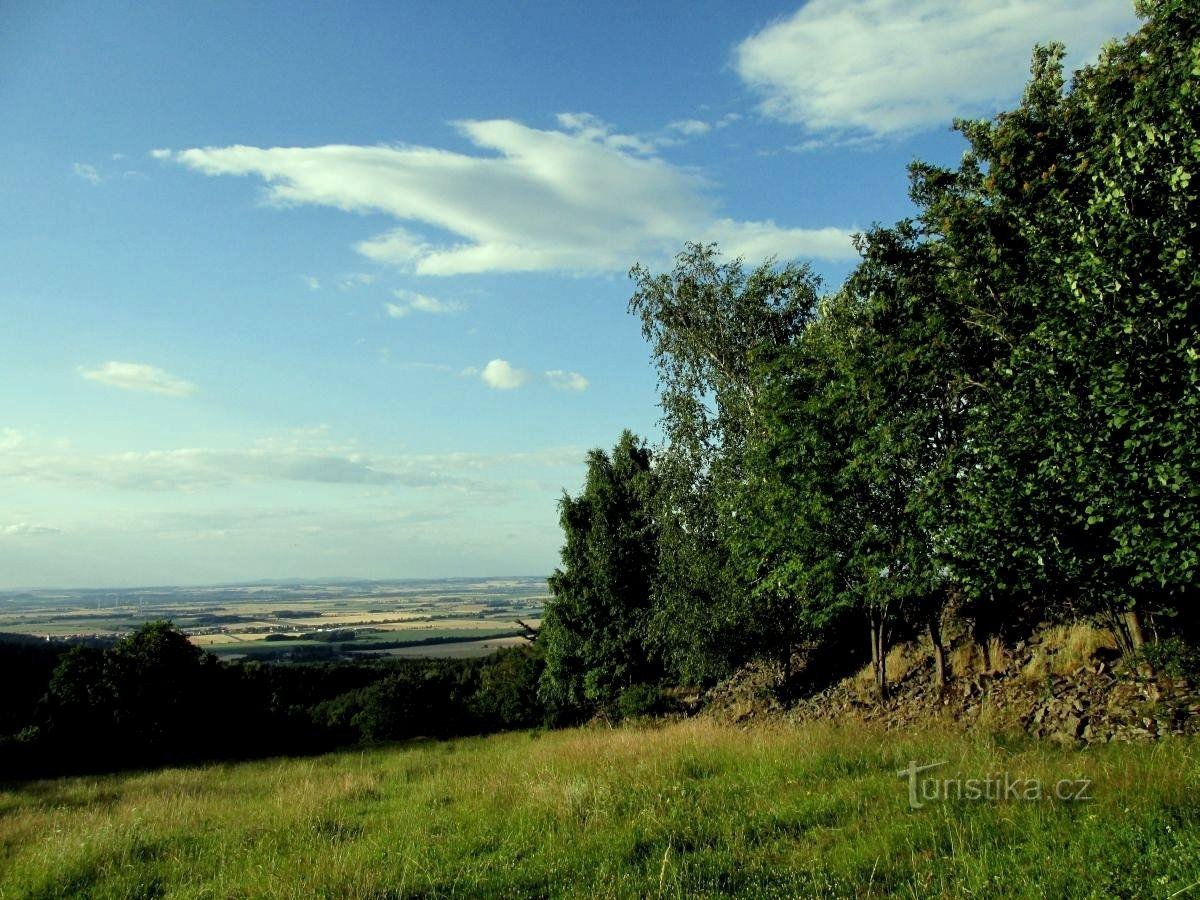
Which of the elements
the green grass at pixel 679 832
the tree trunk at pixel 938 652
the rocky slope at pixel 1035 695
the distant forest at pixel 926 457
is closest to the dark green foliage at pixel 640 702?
the distant forest at pixel 926 457

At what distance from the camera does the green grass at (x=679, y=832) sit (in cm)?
653

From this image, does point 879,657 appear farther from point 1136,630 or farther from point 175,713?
point 175,713

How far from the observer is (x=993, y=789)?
8.73 meters

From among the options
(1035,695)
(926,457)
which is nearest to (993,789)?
(1035,695)

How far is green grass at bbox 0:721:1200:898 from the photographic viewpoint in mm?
6531

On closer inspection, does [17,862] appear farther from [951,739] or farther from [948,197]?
[948,197]

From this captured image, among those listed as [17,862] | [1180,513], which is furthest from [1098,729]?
[17,862]

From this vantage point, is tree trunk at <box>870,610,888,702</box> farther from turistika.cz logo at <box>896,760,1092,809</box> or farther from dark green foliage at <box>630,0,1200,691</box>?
turistika.cz logo at <box>896,760,1092,809</box>

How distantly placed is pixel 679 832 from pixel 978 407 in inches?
389

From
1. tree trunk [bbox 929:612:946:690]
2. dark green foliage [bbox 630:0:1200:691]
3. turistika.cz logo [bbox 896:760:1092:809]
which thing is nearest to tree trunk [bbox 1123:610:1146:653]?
dark green foliage [bbox 630:0:1200:691]

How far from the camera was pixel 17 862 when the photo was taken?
970 centimetres

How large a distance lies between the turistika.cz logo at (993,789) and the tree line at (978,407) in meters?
3.92

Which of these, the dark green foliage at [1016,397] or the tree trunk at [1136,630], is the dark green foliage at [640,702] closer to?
the dark green foliage at [1016,397]

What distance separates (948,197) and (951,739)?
1114 cm
